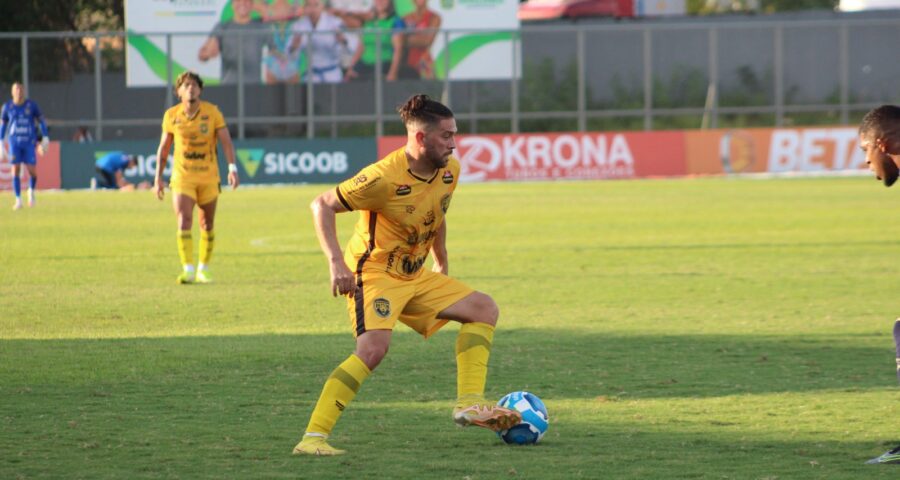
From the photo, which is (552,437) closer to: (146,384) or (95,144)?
(146,384)

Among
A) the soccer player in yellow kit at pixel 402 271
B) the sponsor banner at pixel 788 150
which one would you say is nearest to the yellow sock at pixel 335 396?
the soccer player in yellow kit at pixel 402 271

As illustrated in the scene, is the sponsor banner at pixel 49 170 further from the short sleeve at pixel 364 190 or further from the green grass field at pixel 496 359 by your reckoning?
the short sleeve at pixel 364 190

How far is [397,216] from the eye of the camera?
23.4ft

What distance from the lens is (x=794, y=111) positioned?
44.0 metres

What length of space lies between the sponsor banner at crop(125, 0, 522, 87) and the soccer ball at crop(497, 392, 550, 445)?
1251 inches

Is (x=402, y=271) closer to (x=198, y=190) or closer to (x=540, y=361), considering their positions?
(x=540, y=361)

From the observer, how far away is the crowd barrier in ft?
111

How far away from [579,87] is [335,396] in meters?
34.7

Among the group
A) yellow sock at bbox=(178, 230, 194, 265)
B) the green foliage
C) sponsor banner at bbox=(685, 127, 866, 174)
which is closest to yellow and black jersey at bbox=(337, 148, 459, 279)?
yellow sock at bbox=(178, 230, 194, 265)

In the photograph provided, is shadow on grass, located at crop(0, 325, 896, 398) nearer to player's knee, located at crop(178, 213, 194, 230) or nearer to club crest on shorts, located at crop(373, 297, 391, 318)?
club crest on shorts, located at crop(373, 297, 391, 318)

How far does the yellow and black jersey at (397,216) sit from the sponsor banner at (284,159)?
2716 centimetres

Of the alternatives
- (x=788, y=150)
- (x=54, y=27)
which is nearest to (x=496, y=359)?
(x=788, y=150)

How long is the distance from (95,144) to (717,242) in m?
18.5

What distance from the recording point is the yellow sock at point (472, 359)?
7.26 meters
